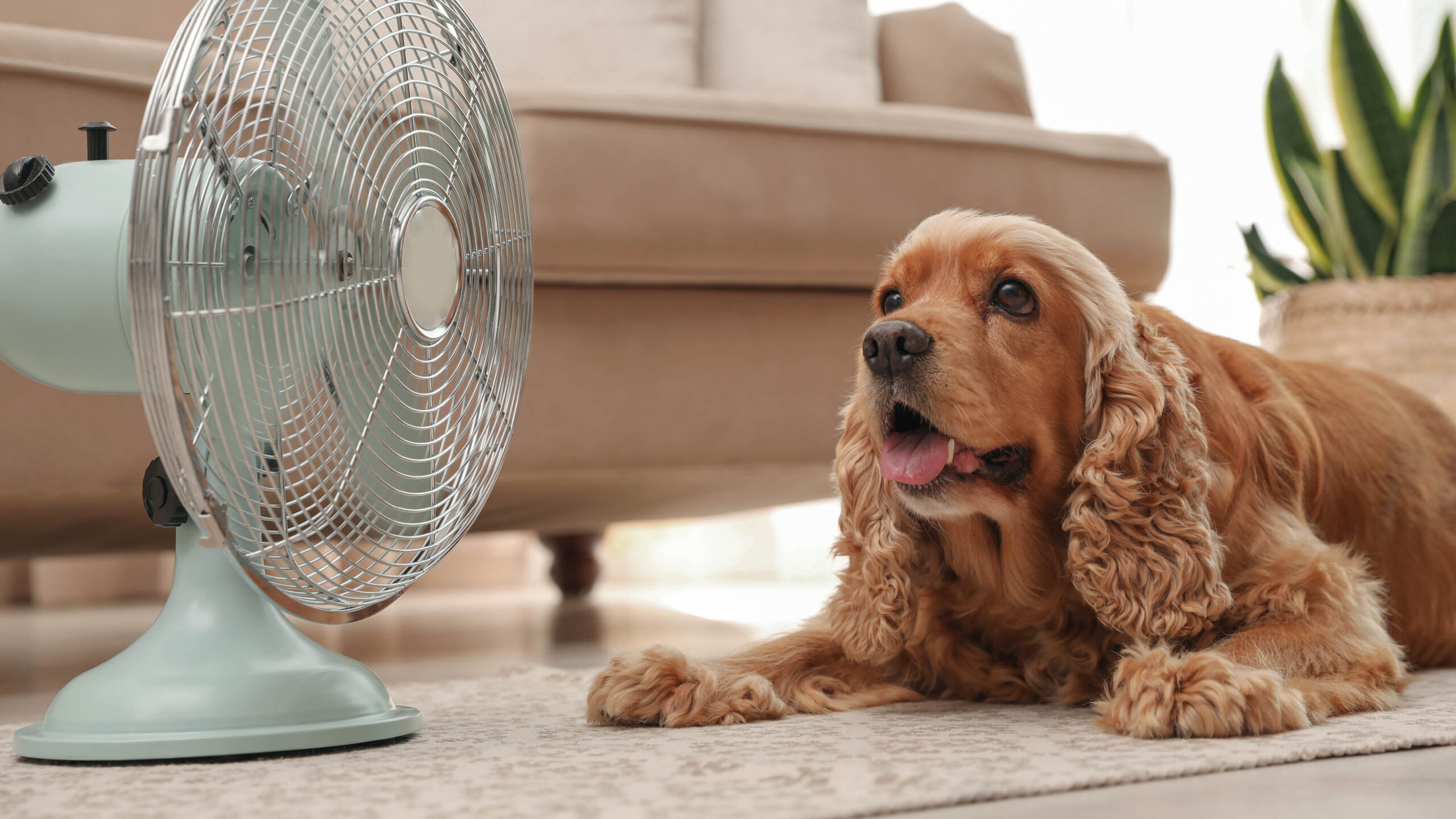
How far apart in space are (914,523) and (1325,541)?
0.54 m

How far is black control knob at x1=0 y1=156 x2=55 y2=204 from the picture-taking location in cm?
113

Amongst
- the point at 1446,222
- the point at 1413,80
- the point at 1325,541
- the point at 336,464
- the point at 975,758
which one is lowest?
the point at 975,758

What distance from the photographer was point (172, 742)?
111 cm

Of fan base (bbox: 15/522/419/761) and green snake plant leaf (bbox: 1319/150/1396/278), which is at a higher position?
green snake plant leaf (bbox: 1319/150/1396/278)

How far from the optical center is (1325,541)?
155cm

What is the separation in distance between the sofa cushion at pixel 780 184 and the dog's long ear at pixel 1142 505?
2.70 feet

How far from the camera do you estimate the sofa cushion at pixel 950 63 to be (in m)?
3.08

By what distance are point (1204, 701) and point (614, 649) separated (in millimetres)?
1237

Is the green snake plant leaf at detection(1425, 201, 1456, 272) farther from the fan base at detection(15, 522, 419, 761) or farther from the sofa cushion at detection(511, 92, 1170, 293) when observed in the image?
the fan base at detection(15, 522, 419, 761)

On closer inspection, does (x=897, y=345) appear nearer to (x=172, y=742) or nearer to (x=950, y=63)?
(x=172, y=742)

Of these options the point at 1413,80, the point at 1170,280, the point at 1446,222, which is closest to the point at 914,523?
the point at 1446,222

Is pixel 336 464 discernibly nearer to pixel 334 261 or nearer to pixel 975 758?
pixel 334 261

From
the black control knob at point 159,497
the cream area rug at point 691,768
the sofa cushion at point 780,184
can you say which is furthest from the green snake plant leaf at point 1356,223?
the black control knob at point 159,497

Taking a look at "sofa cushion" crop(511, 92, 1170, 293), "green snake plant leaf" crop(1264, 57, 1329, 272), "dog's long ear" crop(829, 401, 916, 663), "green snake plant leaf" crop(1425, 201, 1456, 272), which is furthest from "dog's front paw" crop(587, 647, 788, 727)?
"green snake plant leaf" crop(1264, 57, 1329, 272)
